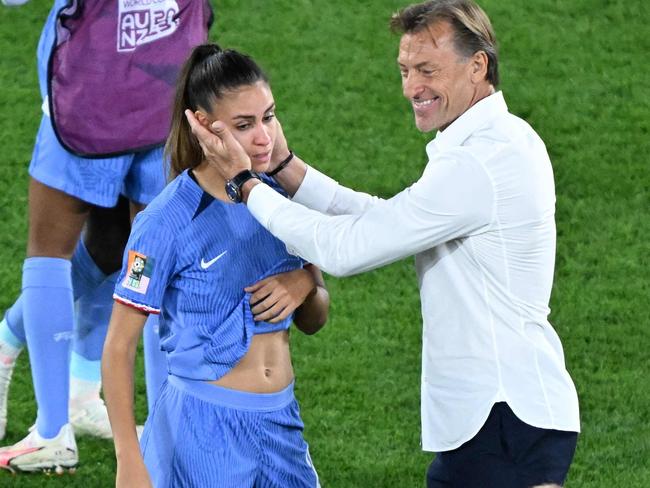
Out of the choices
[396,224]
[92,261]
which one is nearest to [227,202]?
[396,224]

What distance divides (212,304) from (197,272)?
0.28 feet

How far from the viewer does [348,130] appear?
8.34 meters

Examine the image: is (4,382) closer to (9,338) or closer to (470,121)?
(9,338)

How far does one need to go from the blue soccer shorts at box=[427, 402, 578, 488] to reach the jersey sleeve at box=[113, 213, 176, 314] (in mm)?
796

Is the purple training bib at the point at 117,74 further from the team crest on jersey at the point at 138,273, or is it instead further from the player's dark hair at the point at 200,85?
the team crest on jersey at the point at 138,273

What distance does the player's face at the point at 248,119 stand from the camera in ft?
12.1

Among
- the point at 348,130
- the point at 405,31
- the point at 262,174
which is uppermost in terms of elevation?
the point at 405,31

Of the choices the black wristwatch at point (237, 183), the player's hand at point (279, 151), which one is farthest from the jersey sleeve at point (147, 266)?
the player's hand at point (279, 151)

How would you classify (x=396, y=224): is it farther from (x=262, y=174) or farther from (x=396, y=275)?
(x=396, y=275)

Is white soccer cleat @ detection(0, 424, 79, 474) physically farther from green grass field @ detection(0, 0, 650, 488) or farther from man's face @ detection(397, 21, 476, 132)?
man's face @ detection(397, 21, 476, 132)

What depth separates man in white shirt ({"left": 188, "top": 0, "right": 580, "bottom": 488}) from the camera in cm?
340

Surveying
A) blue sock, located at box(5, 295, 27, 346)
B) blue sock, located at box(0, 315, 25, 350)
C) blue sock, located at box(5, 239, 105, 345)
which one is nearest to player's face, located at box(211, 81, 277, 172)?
blue sock, located at box(5, 239, 105, 345)

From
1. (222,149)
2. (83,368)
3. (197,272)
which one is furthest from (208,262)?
(83,368)

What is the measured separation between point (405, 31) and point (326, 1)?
230 inches
